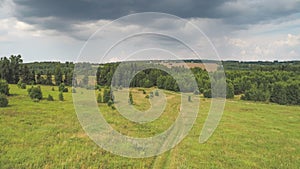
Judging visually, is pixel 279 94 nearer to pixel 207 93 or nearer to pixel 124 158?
pixel 207 93

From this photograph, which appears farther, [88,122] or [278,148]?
[88,122]

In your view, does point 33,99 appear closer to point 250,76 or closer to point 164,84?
point 164,84

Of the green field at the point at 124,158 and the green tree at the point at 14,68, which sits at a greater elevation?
the green tree at the point at 14,68

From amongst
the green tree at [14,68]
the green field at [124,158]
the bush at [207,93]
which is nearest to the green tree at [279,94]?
the bush at [207,93]

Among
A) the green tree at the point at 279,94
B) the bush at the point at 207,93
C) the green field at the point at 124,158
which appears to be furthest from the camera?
the green tree at the point at 279,94

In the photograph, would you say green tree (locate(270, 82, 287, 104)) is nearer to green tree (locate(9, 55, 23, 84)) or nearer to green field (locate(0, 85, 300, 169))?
green field (locate(0, 85, 300, 169))

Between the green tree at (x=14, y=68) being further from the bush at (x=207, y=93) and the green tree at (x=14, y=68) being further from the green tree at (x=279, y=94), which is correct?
the green tree at (x=279, y=94)

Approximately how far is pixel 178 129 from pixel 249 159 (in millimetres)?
11181

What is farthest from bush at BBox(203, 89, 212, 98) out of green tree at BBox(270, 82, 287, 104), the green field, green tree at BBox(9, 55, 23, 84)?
green tree at BBox(9, 55, 23, 84)

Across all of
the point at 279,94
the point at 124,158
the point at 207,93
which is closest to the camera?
the point at 124,158

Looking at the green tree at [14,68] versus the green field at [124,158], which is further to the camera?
the green tree at [14,68]

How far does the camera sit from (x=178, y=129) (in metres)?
33.2

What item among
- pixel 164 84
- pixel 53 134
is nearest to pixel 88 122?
pixel 53 134

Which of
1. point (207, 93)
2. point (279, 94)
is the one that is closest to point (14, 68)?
point (207, 93)
